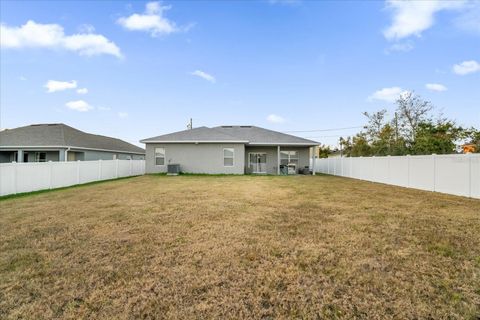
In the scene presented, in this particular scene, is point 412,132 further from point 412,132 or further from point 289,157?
point 289,157

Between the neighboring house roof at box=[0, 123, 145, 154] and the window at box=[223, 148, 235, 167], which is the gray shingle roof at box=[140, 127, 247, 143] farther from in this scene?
the neighboring house roof at box=[0, 123, 145, 154]

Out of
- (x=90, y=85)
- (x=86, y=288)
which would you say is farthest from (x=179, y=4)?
(x=86, y=288)

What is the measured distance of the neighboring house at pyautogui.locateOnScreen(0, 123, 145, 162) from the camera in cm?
1916

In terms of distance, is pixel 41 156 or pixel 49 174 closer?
pixel 49 174

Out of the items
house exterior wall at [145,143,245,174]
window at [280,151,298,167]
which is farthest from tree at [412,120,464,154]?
house exterior wall at [145,143,245,174]

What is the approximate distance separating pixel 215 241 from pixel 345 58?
627 inches

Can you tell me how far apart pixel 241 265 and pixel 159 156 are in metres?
17.9

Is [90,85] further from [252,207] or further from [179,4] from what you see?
[252,207]

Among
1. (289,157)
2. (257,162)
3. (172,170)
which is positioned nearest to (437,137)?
(289,157)

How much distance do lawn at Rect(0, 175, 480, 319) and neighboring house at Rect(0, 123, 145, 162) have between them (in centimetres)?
1567

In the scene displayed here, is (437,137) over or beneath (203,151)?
over

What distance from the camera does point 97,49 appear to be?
1440cm

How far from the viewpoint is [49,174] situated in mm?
11789

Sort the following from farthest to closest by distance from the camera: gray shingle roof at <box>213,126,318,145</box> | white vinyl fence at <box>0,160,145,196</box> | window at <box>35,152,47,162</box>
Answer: window at <box>35,152,47,162</box> → gray shingle roof at <box>213,126,318,145</box> → white vinyl fence at <box>0,160,145,196</box>
